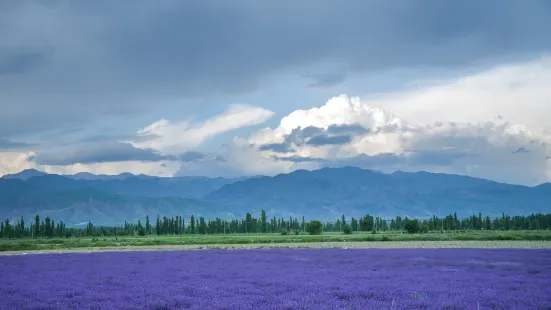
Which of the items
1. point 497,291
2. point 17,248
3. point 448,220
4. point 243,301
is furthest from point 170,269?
point 448,220

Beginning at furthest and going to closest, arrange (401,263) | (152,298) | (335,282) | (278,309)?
1. (401,263)
2. (335,282)
3. (152,298)
4. (278,309)

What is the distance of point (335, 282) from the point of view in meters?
26.2

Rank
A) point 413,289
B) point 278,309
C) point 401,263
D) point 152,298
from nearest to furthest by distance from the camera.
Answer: point 278,309, point 152,298, point 413,289, point 401,263

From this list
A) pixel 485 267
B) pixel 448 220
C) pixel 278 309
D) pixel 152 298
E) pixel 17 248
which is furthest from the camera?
pixel 448 220

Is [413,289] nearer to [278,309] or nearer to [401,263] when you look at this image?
[278,309]

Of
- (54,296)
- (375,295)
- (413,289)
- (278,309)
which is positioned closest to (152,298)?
(54,296)

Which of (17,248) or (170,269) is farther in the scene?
(17,248)

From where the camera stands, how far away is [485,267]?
3509cm

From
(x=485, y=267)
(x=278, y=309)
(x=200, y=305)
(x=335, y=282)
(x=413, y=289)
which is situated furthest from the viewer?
(x=485, y=267)

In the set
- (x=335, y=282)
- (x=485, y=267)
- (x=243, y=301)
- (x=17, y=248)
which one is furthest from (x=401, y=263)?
(x=17, y=248)

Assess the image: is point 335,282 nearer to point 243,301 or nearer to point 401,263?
point 243,301

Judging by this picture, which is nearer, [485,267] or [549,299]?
[549,299]

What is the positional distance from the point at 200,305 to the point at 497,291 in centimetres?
1373

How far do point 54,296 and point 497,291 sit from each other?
20743 mm
